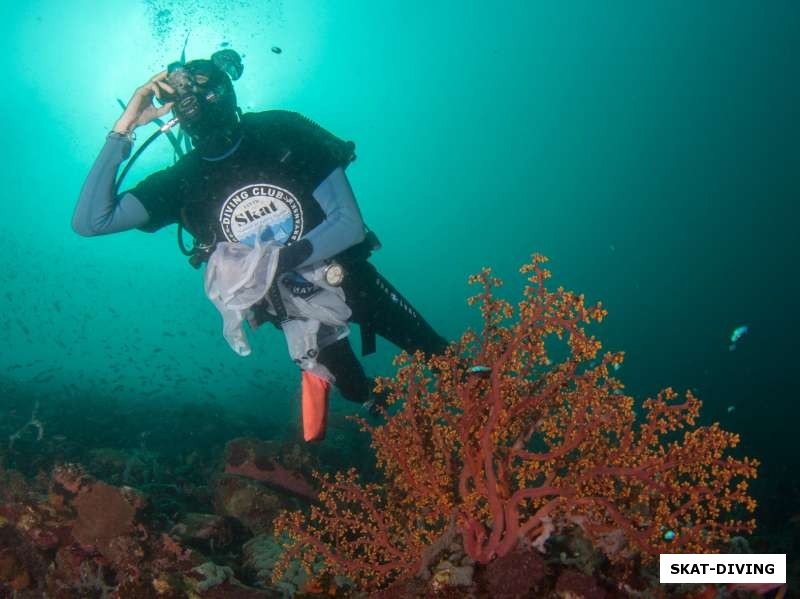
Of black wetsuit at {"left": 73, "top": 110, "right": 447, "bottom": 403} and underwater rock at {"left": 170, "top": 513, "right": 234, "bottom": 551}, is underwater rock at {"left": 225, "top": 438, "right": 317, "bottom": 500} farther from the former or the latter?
black wetsuit at {"left": 73, "top": 110, "right": 447, "bottom": 403}

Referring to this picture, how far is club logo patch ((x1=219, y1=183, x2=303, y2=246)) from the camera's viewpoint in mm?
4230

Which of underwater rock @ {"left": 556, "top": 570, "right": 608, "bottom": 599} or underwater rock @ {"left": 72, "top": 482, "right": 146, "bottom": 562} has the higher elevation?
underwater rock @ {"left": 556, "top": 570, "right": 608, "bottom": 599}

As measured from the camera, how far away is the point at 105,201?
13.1 feet

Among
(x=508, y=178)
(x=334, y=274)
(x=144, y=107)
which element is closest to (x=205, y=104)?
(x=144, y=107)

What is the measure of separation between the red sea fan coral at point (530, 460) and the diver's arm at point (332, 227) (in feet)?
4.07

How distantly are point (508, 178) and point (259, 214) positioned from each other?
109357 mm

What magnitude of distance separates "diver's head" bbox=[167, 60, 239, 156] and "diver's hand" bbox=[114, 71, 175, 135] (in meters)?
0.12

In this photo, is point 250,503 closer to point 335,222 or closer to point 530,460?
point 335,222

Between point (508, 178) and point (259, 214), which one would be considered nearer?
point (259, 214)

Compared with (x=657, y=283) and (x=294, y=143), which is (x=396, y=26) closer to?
(x=294, y=143)

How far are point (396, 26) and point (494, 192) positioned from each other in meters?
60.5

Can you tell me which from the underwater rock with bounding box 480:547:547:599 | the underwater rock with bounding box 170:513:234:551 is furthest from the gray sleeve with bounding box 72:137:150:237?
the underwater rock with bounding box 480:547:547:599

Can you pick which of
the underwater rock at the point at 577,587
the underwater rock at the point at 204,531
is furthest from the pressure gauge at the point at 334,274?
the underwater rock at the point at 204,531

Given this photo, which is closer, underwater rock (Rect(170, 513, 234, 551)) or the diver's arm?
the diver's arm
